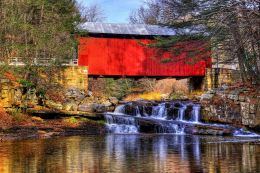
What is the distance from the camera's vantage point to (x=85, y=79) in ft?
99.6

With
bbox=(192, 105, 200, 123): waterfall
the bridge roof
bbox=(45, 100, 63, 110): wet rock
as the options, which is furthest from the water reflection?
the bridge roof

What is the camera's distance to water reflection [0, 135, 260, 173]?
34.1 ft

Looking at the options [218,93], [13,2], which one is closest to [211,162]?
[218,93]

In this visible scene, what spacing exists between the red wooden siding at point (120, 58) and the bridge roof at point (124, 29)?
54 centimetres

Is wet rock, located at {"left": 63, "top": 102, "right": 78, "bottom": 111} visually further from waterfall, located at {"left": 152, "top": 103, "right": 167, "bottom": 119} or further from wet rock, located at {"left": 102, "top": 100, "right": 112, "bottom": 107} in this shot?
waterfall, located at {"left": 152, "top": 103, "right": 167, "bottom": 119}

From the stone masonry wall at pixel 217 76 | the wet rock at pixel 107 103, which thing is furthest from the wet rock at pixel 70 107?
the stone masonry wall at pixel 217 76

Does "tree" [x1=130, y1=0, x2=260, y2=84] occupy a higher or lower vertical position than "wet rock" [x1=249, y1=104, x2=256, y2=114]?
higher

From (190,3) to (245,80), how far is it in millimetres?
5977

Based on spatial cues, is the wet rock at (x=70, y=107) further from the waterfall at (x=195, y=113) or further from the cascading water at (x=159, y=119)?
the waterfall at (x=195, y=113)

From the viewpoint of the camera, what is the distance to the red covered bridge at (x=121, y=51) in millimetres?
33250

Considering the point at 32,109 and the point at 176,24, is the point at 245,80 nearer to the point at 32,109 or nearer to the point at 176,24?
the point at 176,24

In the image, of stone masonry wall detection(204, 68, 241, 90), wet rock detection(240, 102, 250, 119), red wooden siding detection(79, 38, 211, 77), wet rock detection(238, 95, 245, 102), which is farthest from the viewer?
stone masonry wall detection(204, 68, 241, 90)

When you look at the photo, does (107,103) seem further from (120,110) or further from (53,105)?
(53,105)

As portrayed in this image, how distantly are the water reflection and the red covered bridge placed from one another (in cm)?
1677
